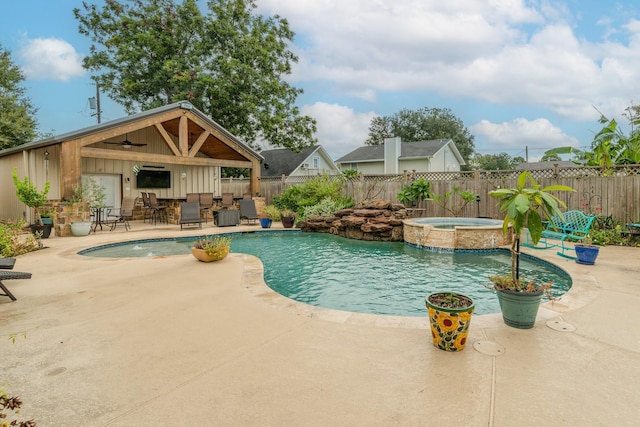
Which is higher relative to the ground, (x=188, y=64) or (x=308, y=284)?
(x=188, y=64)

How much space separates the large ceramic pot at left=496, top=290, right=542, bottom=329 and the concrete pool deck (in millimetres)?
86

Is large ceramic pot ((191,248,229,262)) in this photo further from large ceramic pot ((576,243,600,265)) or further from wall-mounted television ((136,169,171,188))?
wall-mounted television ((136,169,171,188))

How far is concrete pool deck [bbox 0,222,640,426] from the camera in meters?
1.99

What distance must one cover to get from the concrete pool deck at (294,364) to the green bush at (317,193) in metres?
8.73

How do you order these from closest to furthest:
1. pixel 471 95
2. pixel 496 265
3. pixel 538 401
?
pixel 538 401 → pixel 496 265 → pixel 471 95

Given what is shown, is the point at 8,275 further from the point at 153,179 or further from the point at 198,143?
the point at 153,179

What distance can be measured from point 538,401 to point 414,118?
38.8 meters

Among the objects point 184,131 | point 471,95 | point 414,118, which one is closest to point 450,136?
point 414,118

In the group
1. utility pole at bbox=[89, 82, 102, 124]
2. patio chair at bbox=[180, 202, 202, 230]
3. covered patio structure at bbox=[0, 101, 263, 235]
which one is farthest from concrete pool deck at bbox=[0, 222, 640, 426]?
utility pole at bbox=[89, 82, 102, 124]

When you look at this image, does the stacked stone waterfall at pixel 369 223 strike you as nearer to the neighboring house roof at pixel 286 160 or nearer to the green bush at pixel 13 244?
the green bush at pixel 13 244

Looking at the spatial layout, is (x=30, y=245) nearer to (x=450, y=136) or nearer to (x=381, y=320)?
(x=381, y=320)

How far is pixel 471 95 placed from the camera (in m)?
20.4

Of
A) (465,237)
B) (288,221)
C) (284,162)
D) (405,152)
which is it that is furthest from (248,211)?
(405,152)

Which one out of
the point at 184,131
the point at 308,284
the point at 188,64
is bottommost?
the point at 308,284
